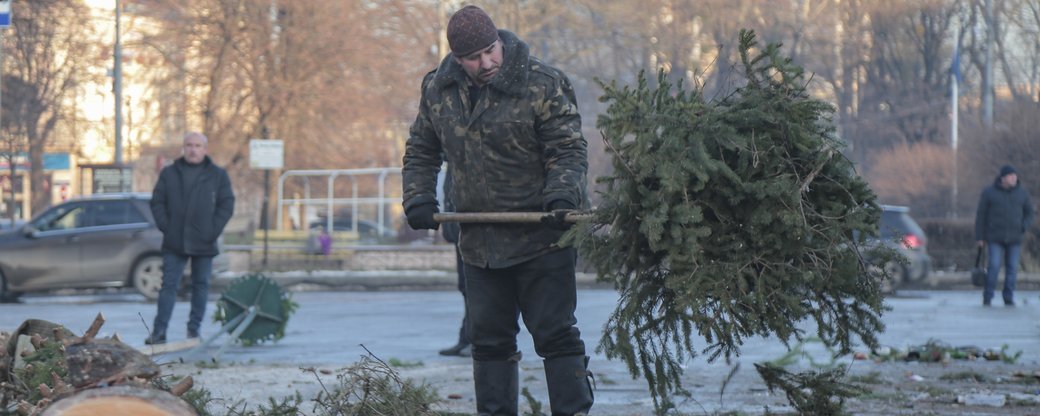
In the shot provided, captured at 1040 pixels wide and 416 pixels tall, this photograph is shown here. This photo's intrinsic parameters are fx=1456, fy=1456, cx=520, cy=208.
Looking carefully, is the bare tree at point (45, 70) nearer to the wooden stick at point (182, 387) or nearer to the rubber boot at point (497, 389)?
the rubber boot at point (497, 389)

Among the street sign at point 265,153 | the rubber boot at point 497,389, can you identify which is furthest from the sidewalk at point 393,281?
the rubber boot at point 497,389

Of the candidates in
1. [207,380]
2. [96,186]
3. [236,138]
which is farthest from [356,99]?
[207,380]

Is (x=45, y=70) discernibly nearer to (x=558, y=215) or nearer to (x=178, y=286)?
(x=178, y=286)

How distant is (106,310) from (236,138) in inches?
968

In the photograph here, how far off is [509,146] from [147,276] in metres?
13.8

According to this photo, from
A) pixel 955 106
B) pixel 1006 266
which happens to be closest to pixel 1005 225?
pixel 1006 266

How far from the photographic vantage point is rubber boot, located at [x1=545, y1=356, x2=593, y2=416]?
5785 millimetres

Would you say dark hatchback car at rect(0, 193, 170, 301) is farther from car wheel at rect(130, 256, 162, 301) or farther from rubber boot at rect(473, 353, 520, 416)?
rubber boot at rect(473, 353, 520, 416)

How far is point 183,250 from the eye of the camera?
1127 centimetres

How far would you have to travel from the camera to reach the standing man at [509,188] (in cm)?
573

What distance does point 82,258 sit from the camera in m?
18.7

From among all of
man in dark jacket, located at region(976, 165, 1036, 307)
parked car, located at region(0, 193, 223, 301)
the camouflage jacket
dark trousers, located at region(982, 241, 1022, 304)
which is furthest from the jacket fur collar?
parked car, located at region(0, 193, 223, 301)

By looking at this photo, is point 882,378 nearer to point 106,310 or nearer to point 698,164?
point 698,164

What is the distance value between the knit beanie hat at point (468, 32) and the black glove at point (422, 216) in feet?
2.35
